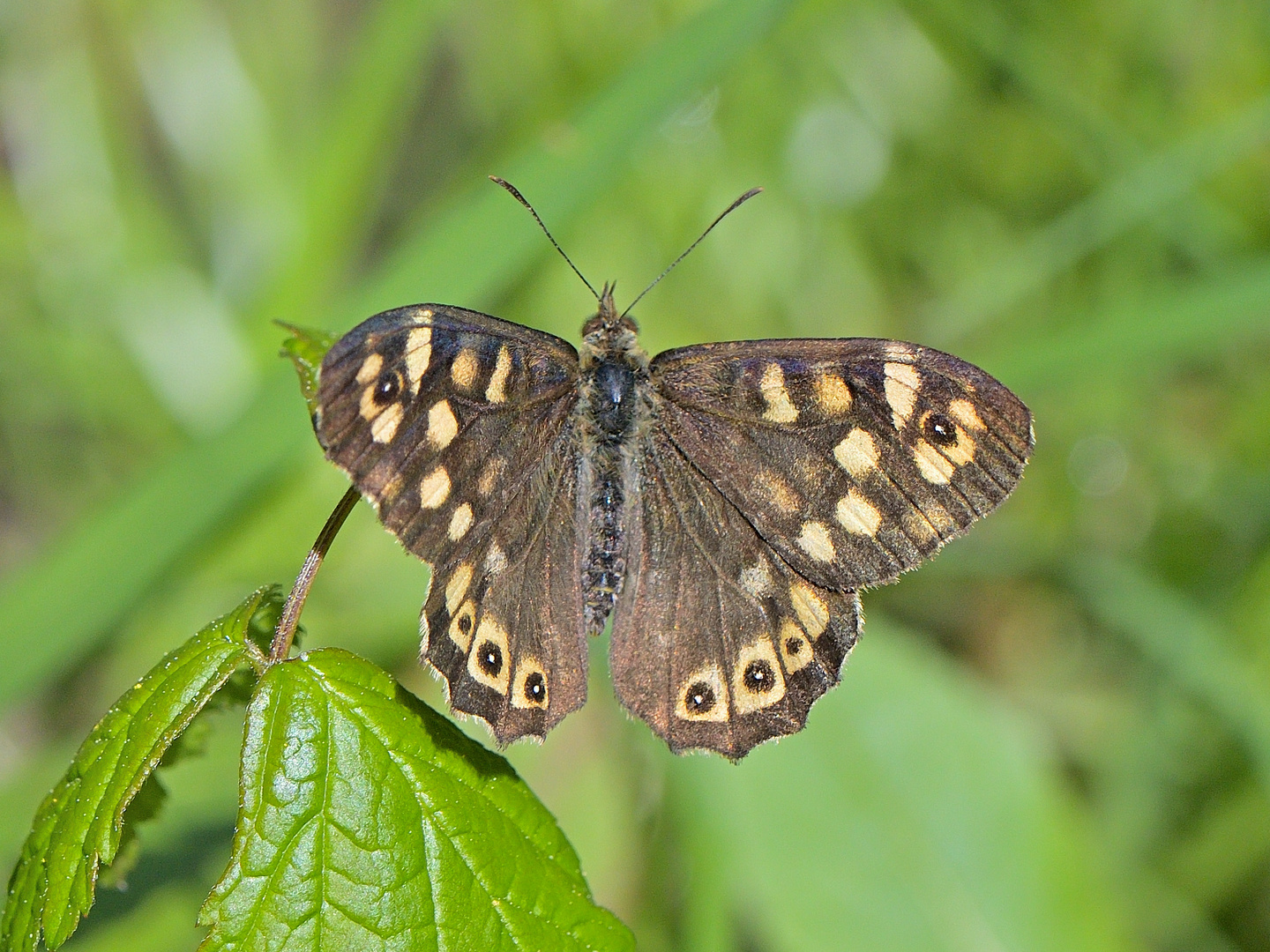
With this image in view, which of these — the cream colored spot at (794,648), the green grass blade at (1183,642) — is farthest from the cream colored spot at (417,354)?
the green grass blade at (1183,642)

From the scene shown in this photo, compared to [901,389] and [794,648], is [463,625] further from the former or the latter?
[901,389]

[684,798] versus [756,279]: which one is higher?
[756,279]

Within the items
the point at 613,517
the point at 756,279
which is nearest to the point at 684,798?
the point at 613,517

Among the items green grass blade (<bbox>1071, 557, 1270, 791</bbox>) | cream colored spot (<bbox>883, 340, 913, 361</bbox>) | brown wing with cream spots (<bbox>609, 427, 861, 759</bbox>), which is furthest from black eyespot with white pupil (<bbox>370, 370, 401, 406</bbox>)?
green grass blade (<bbox>1071, 557, 1270, 791</bbox>)

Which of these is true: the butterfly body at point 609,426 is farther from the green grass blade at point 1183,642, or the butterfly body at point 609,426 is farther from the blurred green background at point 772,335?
the green grass blade at point 1183,642

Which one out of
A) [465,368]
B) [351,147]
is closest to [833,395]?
[465,368]

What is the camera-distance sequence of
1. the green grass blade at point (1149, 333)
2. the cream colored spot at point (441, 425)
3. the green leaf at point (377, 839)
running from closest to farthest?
1. the green leaf at point (377, 839)
2. the cream colored spot at point (441, 425)
3. the green grass blade at point (1149, 333)

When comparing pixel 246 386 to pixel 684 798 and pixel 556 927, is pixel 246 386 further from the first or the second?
pixel 556 927

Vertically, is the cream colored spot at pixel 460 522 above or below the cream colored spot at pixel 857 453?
above
